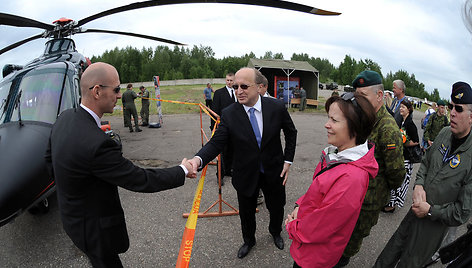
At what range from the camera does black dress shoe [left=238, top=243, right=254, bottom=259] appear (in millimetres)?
3086

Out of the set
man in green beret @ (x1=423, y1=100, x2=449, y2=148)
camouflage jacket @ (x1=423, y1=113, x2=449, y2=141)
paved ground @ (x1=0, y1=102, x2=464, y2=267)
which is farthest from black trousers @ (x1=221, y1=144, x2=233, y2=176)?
camouflage jacket @ (x1=423, y1=113, x2=449, y2=141)

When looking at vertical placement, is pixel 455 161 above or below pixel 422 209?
above

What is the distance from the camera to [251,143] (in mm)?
2799

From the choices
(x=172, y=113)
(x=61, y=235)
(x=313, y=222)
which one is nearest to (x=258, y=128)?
(x=313, y=222)

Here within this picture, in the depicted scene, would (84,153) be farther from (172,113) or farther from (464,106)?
(172,113)

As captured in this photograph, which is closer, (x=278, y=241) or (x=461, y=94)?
Result: (x=461, y=94)

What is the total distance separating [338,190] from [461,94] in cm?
146

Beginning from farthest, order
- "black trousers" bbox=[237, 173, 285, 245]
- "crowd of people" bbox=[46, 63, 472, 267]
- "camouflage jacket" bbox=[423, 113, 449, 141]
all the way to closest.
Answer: "camouflage jacket" bbox=[423, 113, 449, 141]
"black trousers" bbox=[237, 173, 285, 245]
"crowd of people" bbox=[46, 63, 472, 267]

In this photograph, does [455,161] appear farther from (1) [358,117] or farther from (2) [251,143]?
(2) [251,143]

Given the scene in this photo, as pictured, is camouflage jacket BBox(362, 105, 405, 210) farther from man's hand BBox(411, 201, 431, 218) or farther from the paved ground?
the paved ground

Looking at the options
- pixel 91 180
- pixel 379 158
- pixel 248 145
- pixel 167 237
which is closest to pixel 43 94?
pixel 167 237

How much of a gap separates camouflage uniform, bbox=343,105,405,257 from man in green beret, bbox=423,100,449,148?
4347mm

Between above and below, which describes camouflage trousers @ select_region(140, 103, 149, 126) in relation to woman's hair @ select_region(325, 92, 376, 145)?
below

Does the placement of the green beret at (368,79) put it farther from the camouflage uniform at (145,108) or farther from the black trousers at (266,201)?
the camouflage uniform at (145,108)
